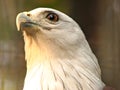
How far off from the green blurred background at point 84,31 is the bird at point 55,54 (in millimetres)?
420

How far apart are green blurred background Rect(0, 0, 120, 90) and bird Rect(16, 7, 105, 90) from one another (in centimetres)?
42

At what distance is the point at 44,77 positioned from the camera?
238cm

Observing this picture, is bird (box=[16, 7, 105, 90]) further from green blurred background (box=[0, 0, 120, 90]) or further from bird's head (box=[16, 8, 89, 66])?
green blurred background (box=[0, 0, 120, 90])

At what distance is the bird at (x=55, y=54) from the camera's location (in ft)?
7.74

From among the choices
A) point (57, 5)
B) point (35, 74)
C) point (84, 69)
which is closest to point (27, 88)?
point (35, 74)

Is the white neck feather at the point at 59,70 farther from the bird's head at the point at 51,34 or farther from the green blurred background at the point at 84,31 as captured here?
the green blurred background at the point at 84,31

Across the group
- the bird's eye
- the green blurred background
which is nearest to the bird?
the bird's eye

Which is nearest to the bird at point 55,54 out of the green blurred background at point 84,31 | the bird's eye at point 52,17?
the bird's eye at point 52,17

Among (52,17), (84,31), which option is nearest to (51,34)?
(52,17)

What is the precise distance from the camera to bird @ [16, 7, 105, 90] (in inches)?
92.9

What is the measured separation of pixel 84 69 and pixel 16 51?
682mm

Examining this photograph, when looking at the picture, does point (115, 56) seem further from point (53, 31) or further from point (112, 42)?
point (53, 31)

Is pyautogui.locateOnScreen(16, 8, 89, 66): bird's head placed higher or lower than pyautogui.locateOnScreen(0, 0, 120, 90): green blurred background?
higher

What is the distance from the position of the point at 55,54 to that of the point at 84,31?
51 centimetres
